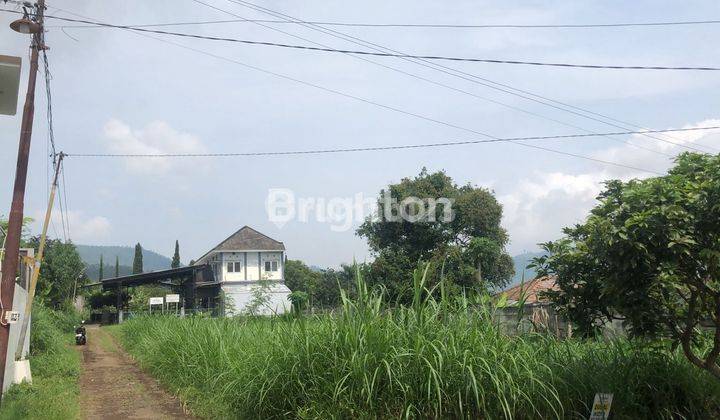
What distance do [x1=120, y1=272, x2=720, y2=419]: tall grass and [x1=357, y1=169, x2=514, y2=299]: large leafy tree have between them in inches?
1085

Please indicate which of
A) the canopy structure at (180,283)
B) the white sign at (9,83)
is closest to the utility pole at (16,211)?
the white sign at (9,83)

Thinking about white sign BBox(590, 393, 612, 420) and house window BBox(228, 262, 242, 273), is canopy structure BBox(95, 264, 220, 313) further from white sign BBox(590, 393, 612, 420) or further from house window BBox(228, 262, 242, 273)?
white sign BBox(590, 393, 612, 420)

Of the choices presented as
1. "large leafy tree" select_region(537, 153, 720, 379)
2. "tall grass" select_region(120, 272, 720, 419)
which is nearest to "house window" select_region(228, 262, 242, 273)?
"tall grass" select_region(120, 272, 720, 419)

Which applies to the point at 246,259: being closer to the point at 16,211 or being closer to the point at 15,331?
the point at 15,331

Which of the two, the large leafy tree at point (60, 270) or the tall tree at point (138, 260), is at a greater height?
the tall tree at point (138, 260)

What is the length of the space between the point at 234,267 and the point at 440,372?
49969 mm

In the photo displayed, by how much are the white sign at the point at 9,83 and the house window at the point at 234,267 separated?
44464 millimetres

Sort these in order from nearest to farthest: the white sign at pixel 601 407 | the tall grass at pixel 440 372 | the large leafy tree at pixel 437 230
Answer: the white sign at pixel 601 407, the tall grass at pixel 440 372, the large leafy tree at pixel 437 230

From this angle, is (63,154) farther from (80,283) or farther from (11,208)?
(80,283)

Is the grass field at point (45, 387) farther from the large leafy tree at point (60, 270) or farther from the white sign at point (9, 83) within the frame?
the large leafy tree at point (60, 270)

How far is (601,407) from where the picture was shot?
6.10m

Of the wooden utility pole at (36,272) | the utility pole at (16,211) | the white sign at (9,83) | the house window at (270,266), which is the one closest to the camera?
the white sign at (9,83)

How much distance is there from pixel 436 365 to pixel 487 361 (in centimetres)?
52

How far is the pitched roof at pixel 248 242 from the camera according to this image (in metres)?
54.8
